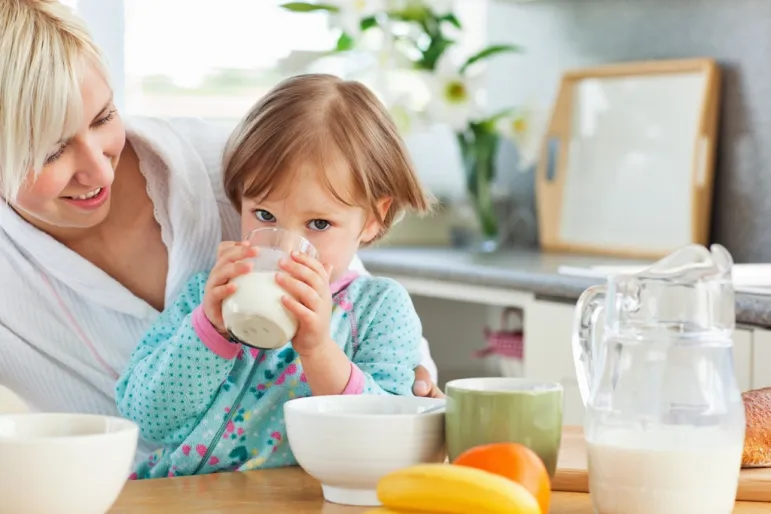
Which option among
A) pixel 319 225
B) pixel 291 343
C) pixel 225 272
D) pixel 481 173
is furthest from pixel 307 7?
pixel 225 272

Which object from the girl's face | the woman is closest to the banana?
the girl's face

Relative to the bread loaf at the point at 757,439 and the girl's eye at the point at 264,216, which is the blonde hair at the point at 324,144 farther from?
the bread loaf at the point at 757,439

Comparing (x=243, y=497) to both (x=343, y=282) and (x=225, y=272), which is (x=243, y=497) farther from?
(x=343, y=282)

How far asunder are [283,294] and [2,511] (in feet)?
1.13

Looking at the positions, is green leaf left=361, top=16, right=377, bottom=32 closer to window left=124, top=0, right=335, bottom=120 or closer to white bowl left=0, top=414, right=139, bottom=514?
window left=124, top=0, right=335, bottom=120

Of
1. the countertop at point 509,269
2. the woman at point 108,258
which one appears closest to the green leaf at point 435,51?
the countertop at point 509,269

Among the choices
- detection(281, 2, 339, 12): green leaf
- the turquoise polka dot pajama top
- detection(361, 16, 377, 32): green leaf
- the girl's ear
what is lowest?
the turquoise polka dot pajama top

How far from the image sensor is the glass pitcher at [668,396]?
0.91 metres

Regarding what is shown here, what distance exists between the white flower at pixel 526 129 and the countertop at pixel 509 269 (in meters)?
0.28

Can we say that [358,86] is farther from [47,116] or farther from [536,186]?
[536,186]

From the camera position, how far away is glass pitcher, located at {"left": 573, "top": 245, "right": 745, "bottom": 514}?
0.91 metres

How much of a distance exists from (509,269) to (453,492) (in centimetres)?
179

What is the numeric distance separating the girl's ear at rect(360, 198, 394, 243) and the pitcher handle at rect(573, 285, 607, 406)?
510mm

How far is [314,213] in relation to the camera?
1.42 meters
